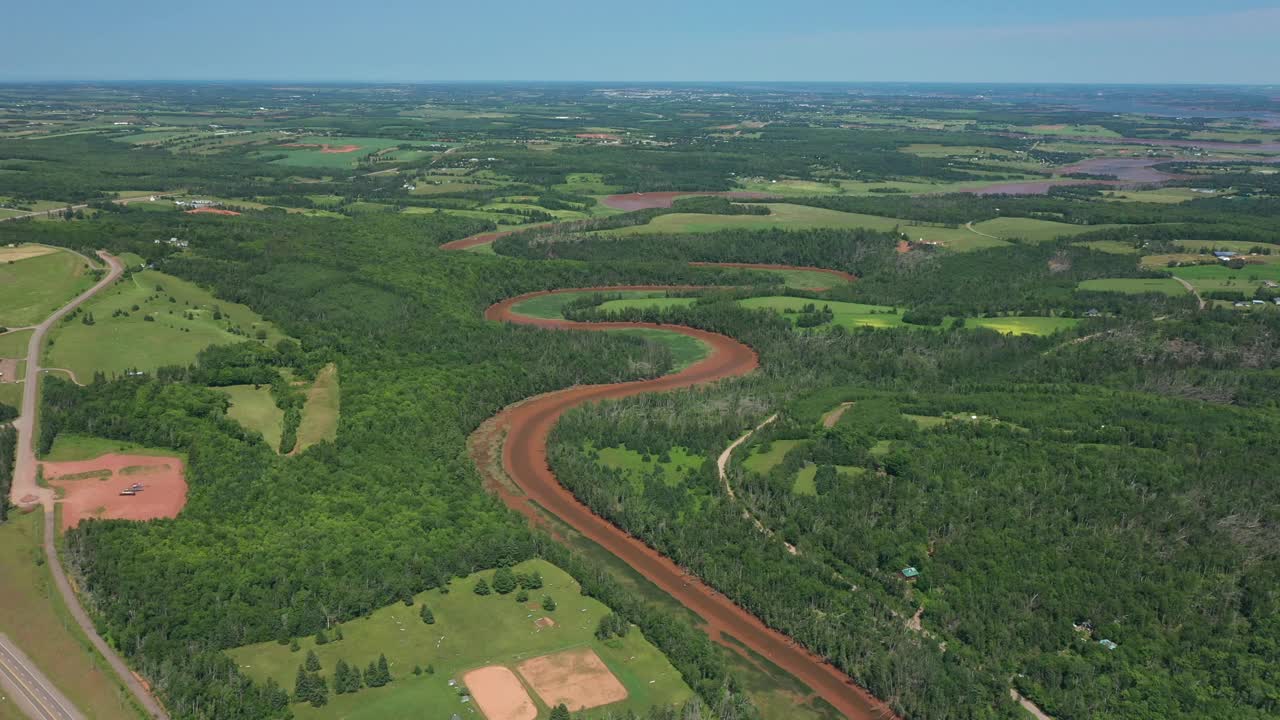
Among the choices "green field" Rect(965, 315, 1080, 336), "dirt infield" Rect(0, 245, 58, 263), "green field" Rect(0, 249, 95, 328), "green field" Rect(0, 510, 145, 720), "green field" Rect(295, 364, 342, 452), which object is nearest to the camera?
"green field" Rect(0, 510, 145, 720)

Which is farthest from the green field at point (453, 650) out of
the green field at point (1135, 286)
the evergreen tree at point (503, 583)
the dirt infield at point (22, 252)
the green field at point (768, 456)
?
the dirt infield at point (22, 252)

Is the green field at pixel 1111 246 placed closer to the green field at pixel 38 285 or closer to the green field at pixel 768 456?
the green field at pixel 768 456

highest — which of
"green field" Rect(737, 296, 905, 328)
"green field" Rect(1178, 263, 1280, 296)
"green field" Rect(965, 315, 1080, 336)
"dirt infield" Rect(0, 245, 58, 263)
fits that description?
"dirt infield" Rect(0, 245, 58, 263)

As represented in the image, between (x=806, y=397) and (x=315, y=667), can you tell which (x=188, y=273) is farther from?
(x=315, y=667)

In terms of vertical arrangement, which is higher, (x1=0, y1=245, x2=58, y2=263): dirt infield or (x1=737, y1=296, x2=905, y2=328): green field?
(x1=0, y1=245, x2=58, y2=263): dirt infield

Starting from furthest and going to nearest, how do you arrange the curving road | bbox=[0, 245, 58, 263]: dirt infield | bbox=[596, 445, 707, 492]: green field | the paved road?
bbox=[0, 245, 58, 263]: dirt infield < bbox=[596, 445, 707, 492]: green field < the curving road < the paved road

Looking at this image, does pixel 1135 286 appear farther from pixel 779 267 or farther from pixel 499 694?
pixel 499 694

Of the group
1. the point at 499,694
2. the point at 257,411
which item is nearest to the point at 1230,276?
the point at 257,411

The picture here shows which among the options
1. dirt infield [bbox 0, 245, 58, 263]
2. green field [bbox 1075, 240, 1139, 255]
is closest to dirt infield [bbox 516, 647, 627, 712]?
dirt infield [bbox 0, 245, 58, 263]

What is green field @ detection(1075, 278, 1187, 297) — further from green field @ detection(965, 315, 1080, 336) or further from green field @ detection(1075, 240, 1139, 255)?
green field @ detection(1075, 240, 1139, 255)
